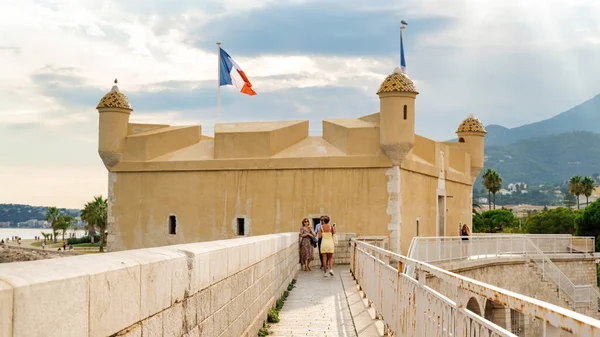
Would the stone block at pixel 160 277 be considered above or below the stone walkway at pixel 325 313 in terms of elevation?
above

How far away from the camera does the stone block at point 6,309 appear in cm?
246

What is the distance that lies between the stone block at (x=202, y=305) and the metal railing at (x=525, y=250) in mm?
13660

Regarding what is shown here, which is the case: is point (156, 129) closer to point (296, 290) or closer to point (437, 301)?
point (296, 290)

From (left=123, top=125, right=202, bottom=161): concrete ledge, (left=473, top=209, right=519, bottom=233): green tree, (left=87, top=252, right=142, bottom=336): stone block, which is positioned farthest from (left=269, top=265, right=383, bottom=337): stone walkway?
(left=473, top=209, right=519, bottom=233): green tree

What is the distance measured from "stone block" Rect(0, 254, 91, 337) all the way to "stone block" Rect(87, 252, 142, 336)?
3.1 inches

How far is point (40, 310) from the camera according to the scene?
2.74 metres

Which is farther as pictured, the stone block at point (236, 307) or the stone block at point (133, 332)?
the stone block at point (236, 307)

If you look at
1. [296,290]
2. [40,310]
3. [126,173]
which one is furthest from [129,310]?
[126,173]

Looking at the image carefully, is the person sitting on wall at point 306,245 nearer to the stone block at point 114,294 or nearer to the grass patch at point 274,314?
the grass patch at point 274,314

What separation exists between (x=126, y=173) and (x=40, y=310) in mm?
29304

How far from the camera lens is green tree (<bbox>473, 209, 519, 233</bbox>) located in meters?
74.2

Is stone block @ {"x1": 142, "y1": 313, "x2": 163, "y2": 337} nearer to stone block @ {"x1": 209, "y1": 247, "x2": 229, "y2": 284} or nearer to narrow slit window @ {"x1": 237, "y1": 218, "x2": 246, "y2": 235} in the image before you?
stone block @ {"x1": 209, "y1": 247, "x2": 229, "y2": 284}

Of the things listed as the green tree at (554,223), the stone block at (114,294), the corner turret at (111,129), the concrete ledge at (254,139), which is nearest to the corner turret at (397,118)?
the concrete ledge at (254,139)

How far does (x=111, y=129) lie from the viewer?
102ft
